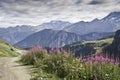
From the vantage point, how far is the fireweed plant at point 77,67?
61.2 ft

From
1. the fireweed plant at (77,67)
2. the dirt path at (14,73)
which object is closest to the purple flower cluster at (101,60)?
the fireweed plant at (77,67)

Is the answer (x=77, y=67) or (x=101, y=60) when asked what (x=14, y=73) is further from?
(x=101, y=60)

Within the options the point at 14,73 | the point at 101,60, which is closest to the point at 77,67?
the point at 101,60

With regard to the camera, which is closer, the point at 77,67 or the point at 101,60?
the point at 101,60

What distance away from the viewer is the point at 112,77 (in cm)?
1792

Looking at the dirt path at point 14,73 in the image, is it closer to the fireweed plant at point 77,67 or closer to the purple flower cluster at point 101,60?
the fireweed plant at point 77,67

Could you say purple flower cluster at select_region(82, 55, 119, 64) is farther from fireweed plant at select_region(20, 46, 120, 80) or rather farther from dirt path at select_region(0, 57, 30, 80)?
dirt path at select_region(0, 57, 30, 80)

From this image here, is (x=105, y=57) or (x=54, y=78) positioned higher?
(x=105, y=57)

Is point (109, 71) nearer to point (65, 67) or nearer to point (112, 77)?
point (112, 77)

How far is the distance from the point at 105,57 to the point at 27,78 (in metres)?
7.09

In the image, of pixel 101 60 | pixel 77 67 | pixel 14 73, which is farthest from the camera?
pixel 14 73

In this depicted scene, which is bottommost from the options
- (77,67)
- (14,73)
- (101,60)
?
(14,73)

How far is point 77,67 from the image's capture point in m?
21.5

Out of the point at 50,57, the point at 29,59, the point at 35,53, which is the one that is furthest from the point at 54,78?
the point at 29,59
